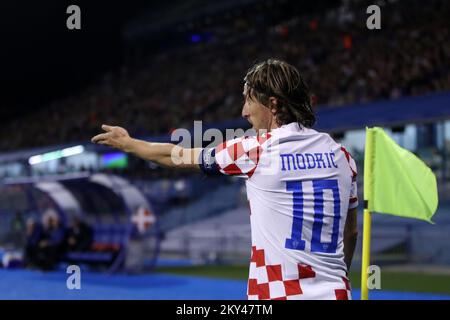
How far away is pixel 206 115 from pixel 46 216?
12974mm

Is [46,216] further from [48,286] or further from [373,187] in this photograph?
[373,187]

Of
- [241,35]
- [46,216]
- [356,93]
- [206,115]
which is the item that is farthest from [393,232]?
[241,35]

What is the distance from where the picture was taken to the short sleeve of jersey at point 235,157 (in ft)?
10.2

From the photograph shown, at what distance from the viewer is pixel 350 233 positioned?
3447 millimetres

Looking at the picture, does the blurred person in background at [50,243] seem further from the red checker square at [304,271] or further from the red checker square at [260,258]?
the red checker square at [304,271]

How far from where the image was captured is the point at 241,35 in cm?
3891

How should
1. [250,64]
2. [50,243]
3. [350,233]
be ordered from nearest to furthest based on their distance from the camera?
[350,233] < [50,243] < [250,64]

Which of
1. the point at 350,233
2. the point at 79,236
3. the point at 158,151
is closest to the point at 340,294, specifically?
the point at 350,233

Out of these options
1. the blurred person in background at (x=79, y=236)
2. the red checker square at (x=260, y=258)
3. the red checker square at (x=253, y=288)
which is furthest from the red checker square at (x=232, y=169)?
the blurred person in background at (x=79, y=236)

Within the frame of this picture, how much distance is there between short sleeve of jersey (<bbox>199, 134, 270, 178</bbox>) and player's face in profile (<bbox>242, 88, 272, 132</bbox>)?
102 millimetres

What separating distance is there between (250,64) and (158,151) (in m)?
30.2

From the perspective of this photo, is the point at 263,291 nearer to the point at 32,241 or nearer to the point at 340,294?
the point at 340,294

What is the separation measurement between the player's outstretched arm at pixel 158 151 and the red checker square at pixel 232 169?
0.12 meters

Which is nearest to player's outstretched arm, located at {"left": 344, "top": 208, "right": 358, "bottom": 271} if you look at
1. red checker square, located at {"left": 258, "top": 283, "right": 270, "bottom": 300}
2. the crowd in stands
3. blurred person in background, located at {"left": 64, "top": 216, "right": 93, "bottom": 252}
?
red checker square, located at {"left": 258, "top": 283, "right": 270, "bottom": 300}
